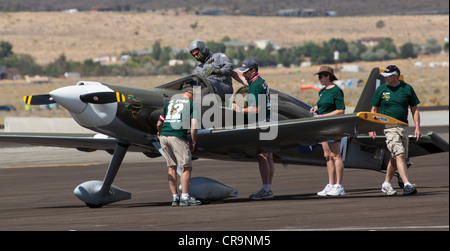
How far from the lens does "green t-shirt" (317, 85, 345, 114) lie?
12.4 meters

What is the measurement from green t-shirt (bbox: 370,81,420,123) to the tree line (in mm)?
91139

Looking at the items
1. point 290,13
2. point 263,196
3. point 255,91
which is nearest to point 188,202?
point 263,196

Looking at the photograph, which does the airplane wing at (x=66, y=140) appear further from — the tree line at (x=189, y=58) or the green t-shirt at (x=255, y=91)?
the tree line at (x=189, y=58)

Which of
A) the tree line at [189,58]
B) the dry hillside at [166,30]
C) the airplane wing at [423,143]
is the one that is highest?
the dry hillside at [166,30]

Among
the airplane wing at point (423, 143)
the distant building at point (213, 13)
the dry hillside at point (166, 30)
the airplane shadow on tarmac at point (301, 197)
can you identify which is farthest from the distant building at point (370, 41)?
the airplane shadow on tarmac at point (301, 197)

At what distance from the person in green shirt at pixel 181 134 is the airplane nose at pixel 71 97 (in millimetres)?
1160

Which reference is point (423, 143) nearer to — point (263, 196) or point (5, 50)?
point (263, 196)

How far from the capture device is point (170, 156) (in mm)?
11508

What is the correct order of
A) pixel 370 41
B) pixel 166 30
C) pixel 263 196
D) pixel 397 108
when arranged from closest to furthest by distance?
1. pixel 397 108
2. pixel 263 196
3. pixel 370 41
4. pixel 166 30

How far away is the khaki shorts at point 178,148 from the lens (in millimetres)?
11320

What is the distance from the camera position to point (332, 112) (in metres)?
12.3

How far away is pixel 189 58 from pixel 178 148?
4511 inches

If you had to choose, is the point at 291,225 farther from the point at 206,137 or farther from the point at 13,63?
the point at 13,63
